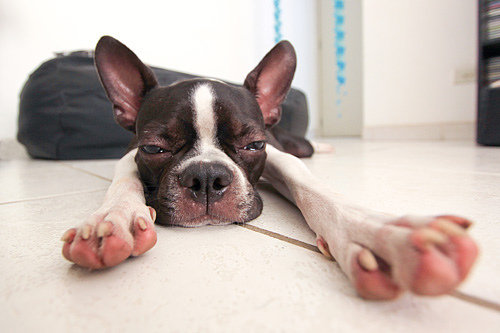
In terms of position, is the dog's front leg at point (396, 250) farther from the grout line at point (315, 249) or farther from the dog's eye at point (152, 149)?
the dog's eye at point (152, 149)

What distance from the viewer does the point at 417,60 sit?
200 inches

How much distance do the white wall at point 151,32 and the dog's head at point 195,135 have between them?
3386 millimetres

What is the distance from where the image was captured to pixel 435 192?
131 centimetres

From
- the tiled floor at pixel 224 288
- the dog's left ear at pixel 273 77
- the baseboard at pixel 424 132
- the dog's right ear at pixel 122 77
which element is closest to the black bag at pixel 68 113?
the dog's right ear at pixel 122 77

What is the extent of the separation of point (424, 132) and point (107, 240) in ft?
18.3

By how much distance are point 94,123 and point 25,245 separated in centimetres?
246

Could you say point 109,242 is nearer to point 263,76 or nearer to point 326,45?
point 263,76

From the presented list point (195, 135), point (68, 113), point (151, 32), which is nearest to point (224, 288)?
point (195, 135)

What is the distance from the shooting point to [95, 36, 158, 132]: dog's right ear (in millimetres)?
1311

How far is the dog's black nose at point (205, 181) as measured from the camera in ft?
3.07

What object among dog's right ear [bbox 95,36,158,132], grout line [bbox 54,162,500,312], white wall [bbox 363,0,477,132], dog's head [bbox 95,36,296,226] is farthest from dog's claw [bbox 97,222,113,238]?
white wall [bbox 363,0,477,132]

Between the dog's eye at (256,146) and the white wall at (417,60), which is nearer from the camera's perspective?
the dog's eye at (256,146)

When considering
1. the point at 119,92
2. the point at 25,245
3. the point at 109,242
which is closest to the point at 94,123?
the point at 119,92

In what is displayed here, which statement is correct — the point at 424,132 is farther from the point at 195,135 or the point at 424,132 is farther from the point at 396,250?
the point at 396,250
